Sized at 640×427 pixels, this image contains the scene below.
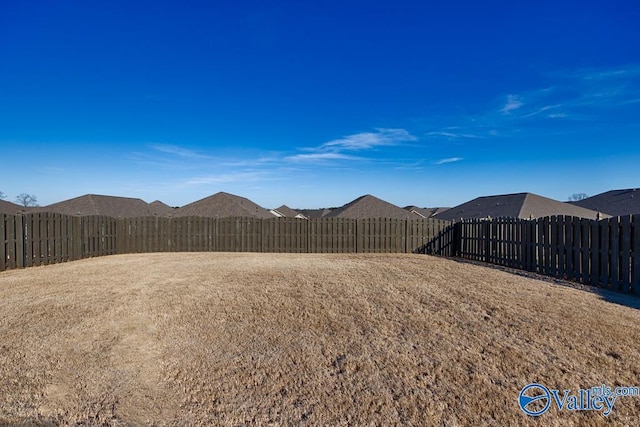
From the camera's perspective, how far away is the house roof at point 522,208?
17.9m

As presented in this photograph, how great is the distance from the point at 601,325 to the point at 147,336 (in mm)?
6302

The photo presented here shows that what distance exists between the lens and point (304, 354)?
3.79 meters

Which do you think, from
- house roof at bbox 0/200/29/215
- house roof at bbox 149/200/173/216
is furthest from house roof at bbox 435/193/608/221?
house roof at bbox 0/200/29/215

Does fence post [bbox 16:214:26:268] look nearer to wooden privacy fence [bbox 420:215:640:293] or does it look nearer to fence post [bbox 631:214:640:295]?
wooden privacy fence [bbox 420:215:640:293]

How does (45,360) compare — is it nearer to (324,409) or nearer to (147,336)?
(147,336)

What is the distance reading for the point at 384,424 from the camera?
260 centimetres

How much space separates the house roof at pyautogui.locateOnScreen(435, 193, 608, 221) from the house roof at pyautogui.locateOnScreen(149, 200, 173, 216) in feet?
71.2

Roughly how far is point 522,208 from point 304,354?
1815cm

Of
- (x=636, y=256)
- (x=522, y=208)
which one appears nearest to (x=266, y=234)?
(x=636, y=256)

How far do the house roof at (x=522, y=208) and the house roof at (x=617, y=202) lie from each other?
2.24 m

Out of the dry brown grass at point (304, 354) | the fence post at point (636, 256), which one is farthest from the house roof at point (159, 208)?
the fence post at point (636, 256)

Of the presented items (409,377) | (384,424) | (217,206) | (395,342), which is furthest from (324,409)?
(217,206)

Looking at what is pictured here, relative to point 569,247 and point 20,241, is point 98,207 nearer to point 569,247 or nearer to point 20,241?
point 20,241

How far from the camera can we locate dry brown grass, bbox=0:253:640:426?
2.78 metres
